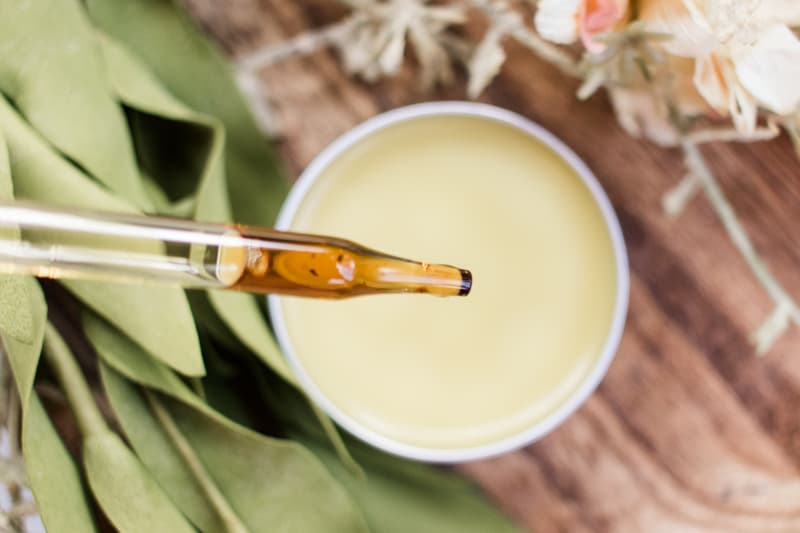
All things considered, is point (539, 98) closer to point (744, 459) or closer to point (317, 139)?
point (317, 139)

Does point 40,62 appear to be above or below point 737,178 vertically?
above

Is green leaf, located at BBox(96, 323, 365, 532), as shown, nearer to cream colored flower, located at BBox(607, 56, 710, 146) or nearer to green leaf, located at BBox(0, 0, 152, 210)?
green leaf, located at BBox(0, 0, 152, 210)

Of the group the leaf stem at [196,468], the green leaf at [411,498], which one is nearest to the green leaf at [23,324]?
the leaf stem at [196,468]

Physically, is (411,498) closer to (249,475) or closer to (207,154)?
(249,475)

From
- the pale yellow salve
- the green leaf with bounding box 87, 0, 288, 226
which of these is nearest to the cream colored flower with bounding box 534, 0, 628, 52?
the pale yellow salve

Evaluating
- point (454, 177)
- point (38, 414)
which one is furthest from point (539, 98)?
point (38, 414)

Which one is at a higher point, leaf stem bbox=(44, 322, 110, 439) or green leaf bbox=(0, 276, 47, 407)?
green leaf bbox=(0, 276, 47, 407)

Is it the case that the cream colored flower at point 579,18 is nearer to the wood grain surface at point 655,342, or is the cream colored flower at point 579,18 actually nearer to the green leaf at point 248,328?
the wood grain surface at point 655,342
